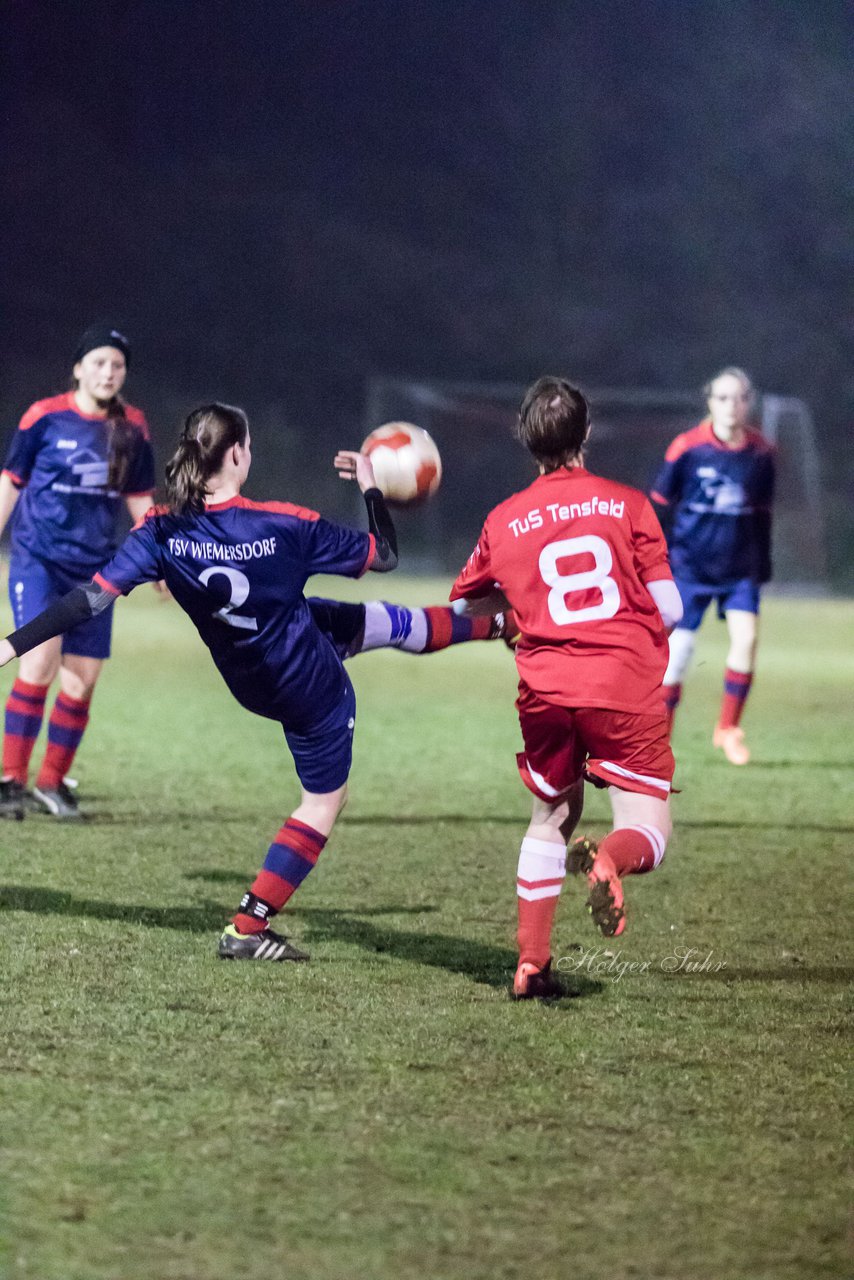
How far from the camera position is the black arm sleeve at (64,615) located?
4246mm

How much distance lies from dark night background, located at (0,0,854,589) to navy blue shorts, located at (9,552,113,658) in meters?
22.4

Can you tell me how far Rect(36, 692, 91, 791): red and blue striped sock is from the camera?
6.90 metres

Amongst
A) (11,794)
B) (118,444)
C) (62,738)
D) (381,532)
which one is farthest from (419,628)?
(11,794)

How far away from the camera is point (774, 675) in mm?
13750

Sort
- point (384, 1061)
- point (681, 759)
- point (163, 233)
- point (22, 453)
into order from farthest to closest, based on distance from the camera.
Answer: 1. point (163, 233)
2. point (681, 759)
3. point (22, 453)
4. point (384, 1061)

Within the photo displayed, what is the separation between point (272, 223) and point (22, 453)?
26720mm

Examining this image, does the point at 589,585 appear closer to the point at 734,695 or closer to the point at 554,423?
the point at 554,423

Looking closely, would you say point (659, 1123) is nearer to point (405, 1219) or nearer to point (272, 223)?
point (405, 1219)

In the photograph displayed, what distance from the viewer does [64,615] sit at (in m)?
4.25

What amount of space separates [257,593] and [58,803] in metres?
2.84

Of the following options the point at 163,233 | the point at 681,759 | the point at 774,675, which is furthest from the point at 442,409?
the point at 681,759

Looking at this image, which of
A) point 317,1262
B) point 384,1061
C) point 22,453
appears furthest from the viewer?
point 22,453

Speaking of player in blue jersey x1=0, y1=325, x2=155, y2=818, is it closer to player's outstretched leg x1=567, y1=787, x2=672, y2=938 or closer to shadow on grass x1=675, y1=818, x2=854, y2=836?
shadow on grass x1=675, y1=818, x2=854, y2=836

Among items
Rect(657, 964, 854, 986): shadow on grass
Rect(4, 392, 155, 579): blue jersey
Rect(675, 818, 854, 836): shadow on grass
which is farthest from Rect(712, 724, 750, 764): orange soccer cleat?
Rect(657, 964, 854, 986): shadow on grass
